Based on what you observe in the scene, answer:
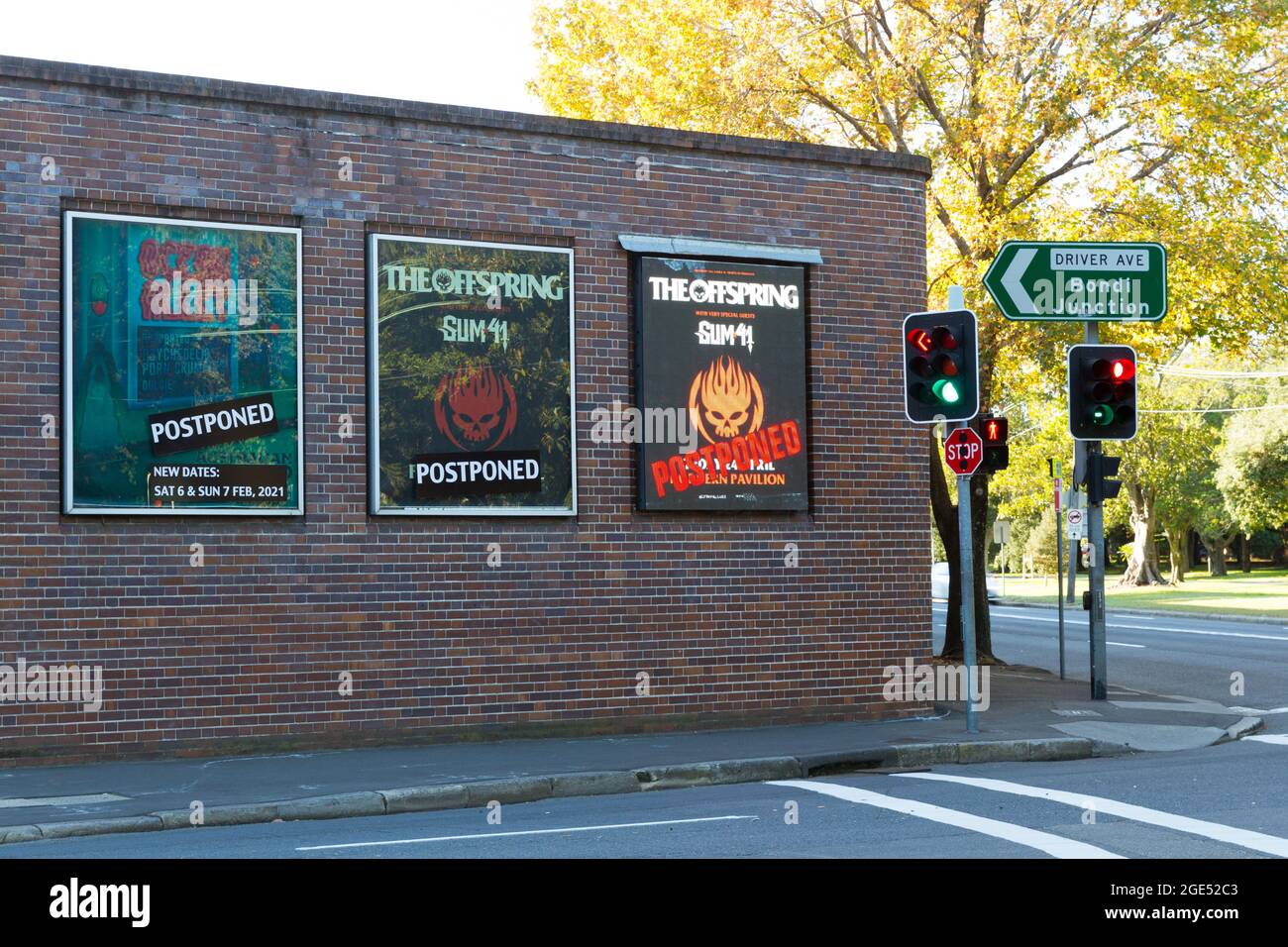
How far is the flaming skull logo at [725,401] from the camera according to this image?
15.1 meters

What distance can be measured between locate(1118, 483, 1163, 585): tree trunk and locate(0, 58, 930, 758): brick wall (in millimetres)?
45940

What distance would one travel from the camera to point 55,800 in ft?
35.2

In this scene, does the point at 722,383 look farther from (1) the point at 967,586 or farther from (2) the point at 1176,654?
(2) the point at 1176,654

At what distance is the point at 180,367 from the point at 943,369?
6949 mm

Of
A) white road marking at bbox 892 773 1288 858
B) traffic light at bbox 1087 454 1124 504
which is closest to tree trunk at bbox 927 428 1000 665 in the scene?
traffic light at bbox 1087 454 1124 504

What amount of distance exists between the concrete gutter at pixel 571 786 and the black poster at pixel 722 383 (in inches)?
130

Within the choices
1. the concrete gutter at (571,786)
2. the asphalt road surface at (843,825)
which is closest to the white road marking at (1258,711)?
the concrete gutter at (571,786)

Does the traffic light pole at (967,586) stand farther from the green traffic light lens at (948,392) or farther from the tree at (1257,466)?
the tree at (1257,466)

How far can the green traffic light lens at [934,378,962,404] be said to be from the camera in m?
13.6

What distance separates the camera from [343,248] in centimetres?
1372

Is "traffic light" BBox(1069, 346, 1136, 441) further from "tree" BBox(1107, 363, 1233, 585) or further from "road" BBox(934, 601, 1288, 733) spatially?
"tree" BBox(1107, 363, 1233, 585)

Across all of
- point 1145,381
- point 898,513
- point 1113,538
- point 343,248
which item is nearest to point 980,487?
point 898,513

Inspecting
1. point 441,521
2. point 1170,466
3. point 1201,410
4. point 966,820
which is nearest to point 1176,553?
point 1201,410
